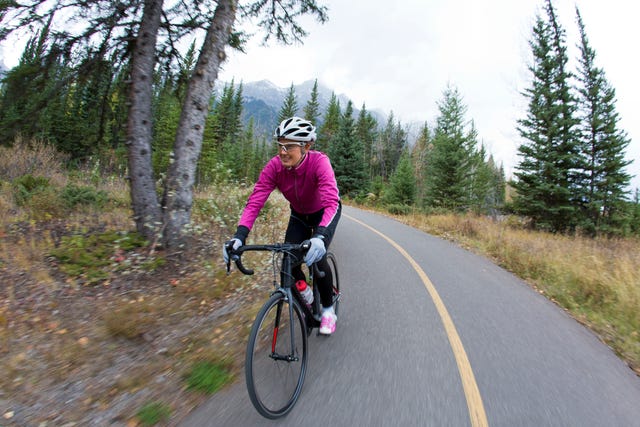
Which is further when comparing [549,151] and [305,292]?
[549,151]

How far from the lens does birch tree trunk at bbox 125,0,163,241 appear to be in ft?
16.1

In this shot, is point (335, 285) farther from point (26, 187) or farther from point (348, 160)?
point (348, 160)

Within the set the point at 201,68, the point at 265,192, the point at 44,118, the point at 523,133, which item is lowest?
the point at 265,192

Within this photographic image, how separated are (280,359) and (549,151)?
806 inches

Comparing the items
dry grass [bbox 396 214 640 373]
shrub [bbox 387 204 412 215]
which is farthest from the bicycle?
shrub [bbox 387 204 412 215]

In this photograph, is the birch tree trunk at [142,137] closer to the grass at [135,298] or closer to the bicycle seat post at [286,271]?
the grass at [135,298]

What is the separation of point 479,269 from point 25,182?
11479 millimetres

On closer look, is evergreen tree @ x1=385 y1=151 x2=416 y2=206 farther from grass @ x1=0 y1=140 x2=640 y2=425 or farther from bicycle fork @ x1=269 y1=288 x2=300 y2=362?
bicycle fork @ x1=269 y1=288 x2=300 y2=362

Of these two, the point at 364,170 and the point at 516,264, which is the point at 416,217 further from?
the point at 364,170

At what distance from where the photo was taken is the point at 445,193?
68.4ft

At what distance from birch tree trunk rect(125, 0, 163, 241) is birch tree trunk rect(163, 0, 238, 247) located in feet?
0.87

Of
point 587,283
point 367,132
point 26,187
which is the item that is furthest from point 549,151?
point 367,132

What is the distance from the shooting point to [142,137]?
4949mm

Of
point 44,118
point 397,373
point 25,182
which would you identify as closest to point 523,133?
point 397,373
